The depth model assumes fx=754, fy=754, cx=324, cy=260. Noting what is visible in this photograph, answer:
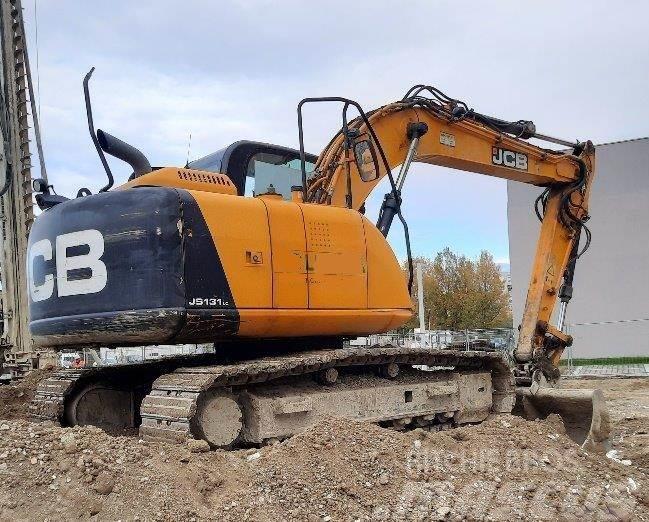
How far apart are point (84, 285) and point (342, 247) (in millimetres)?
1958

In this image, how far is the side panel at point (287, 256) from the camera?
5539 millimetres

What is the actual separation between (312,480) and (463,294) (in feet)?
124

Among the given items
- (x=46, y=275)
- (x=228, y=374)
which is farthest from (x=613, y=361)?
(x=46, y=275)

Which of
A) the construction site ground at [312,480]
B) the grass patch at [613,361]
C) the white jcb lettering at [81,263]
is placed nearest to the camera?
the construction site ground at [312,480]

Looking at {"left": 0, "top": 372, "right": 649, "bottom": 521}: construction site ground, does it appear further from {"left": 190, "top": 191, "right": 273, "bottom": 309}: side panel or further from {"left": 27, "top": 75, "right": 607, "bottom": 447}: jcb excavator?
{"left": 190, "top": 191, "right": 273, "bottom": 309}: side panel

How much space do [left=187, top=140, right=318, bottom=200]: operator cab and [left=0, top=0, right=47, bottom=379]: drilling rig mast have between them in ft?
26.1

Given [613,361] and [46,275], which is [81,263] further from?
[613,361]

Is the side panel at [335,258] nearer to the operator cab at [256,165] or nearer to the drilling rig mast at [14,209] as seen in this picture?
the operator cab at [256,165]

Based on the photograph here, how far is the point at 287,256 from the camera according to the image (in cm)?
561

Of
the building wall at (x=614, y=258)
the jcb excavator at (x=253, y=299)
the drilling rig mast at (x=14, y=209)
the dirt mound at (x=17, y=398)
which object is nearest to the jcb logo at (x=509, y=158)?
the jcb excavator at (x=253, y=299)

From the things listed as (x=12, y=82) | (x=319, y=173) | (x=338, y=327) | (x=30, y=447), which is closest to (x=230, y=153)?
(x=319, y=173)

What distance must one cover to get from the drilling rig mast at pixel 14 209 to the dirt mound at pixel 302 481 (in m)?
9.22

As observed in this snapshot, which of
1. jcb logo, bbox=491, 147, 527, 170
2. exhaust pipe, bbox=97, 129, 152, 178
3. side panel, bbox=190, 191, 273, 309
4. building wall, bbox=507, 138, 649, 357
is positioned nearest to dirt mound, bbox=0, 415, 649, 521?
side panel, bbox=190, 191, 273, 309

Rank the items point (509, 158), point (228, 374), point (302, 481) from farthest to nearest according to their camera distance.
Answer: point (509, 158) → point (228, 374) → point (302, 481)
